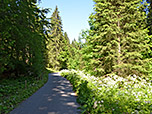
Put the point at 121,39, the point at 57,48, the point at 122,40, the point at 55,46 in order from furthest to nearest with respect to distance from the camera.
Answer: the point at 57,48, the point at 55,46, the point at 121,39, the point at 122,40

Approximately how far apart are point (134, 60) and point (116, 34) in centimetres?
297

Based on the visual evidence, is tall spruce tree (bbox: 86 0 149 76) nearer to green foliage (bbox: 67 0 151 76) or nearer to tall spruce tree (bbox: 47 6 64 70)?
green foliage (bbox: 67 0 151 76)

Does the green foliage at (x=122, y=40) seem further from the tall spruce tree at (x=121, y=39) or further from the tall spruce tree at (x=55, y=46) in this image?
the tall spruce tree at (x=55, y=46)

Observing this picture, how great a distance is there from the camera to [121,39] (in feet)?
41.4

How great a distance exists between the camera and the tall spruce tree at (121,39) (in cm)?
1116

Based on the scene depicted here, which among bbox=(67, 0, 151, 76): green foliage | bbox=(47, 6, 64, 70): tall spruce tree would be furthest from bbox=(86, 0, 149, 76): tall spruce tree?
bbox=(47, 6, 64, 70): tall spruce tree

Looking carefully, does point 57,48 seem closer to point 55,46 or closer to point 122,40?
point 55,46

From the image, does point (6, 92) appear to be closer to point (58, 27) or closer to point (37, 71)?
point (37, 71)

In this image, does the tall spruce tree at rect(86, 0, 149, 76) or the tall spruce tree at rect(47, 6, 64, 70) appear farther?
the tall spruce tree at rect(47, 6, 64, 70)

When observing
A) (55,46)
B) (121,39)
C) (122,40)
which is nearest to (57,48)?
(55,46)

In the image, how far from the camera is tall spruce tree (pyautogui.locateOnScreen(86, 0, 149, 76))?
36.6 feet

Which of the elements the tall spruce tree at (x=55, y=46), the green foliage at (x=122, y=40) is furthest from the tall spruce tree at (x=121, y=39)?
the tall spruce tree at (x=55, y=46)

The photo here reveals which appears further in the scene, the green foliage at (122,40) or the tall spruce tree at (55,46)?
the tall spruce tree at (55,46)

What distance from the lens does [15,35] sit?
10.9 meters
